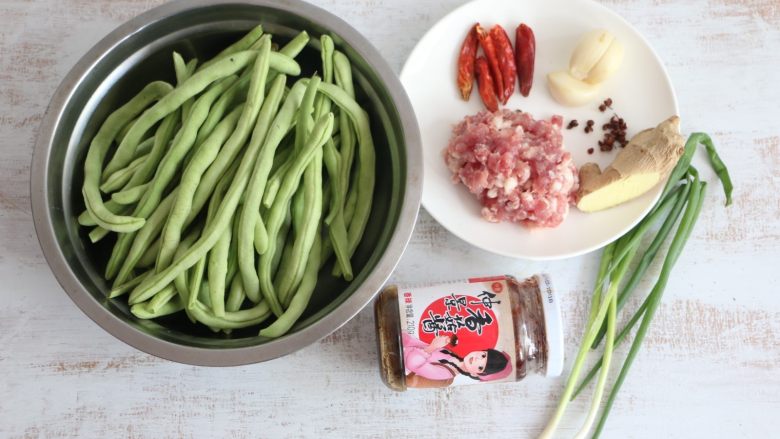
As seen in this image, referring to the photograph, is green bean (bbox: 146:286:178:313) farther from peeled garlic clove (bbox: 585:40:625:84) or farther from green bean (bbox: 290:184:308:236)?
peeled garlic clove (bbox: 585:40:625:84)

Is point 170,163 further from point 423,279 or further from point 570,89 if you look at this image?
point 570,89

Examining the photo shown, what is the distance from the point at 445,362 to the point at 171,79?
35.5 inches

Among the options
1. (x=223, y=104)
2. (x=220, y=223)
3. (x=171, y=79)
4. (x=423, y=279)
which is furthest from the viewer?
(x=423, y=279)

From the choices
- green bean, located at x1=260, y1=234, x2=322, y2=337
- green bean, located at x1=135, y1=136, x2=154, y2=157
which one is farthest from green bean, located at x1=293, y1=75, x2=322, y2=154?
green bean, located at x1=135, y1=136, x2=154, y2=157

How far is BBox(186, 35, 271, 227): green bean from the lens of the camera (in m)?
1.29

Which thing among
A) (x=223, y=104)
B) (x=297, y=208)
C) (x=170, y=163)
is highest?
(x=223, y=104)

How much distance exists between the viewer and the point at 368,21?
68.1 inches

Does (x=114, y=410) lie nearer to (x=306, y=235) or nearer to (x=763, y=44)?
(x=306, y=235)

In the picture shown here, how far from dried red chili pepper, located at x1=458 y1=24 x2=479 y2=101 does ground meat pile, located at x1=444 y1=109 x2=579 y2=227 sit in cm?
11

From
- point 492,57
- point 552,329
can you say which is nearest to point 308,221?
point 552,329

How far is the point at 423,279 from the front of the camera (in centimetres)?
163

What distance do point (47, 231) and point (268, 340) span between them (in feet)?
1.55

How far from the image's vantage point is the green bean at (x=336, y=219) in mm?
1349

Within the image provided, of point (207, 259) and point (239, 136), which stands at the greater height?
point (239, 136)
